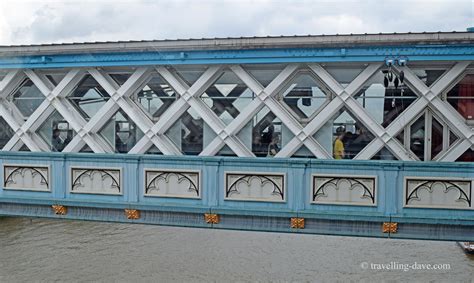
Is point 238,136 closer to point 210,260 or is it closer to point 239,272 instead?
point 239,272

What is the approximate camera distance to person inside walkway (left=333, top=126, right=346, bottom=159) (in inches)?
295

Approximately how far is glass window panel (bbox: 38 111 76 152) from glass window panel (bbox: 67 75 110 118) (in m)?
0.37

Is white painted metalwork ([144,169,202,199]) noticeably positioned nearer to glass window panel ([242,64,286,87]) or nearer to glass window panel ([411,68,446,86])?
glass window panel ([242,64,286,87])

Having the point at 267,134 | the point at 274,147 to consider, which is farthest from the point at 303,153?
the point at 267,134

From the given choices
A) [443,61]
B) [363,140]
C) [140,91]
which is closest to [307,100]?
[363,140]

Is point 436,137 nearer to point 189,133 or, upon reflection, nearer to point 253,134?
point 253,134

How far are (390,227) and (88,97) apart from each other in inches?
205

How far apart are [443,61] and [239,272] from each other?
10.0 metres

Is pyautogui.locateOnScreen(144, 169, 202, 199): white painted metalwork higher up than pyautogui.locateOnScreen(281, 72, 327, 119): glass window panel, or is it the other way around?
pyautogui.locateOnScreen(281, 72, 327, 119): glass window panel

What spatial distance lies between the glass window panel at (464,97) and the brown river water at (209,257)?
8.56m

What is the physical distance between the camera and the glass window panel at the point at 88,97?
27.7ft

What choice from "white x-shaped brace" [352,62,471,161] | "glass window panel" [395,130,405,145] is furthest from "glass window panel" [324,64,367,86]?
"glass window panel" [395,130,405,145]

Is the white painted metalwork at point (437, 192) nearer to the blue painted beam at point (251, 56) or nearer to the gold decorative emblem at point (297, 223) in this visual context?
the gold decorative emblem at point (297, 223)

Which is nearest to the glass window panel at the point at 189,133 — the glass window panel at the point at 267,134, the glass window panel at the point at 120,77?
the glass window panel at the point at 267,134
